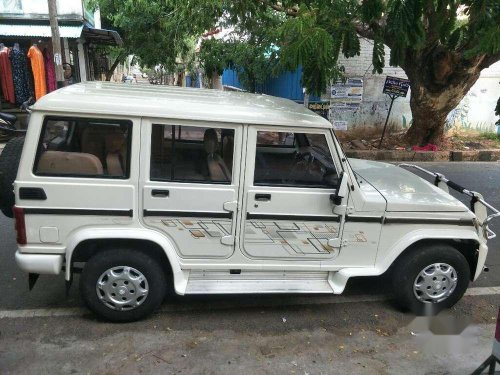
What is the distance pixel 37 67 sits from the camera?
11383 mm

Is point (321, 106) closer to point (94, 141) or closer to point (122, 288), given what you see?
point (94, 141)

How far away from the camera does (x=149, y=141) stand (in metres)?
3.30

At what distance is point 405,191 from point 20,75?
10711mm

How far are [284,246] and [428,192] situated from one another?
1.39 meters

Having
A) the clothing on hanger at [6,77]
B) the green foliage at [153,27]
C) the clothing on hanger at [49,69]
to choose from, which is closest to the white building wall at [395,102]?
the green foliage at [153,27]

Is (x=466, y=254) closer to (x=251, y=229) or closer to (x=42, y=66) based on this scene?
(x=251, y=229)

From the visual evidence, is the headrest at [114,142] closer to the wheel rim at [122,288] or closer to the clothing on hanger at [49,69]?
the wheel rim at [122,288]

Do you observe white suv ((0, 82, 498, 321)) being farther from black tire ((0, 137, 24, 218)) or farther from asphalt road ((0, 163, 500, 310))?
asphalt road ((0, 163, 500, 310))

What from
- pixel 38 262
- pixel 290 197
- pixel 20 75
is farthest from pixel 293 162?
pixel 20 75

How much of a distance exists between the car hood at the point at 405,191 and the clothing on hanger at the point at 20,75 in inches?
388

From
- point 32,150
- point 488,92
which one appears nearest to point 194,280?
point 32,150

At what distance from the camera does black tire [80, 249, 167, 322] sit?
3410 mm

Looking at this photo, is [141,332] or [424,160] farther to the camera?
[424,160]

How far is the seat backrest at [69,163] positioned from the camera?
10.7 ft
